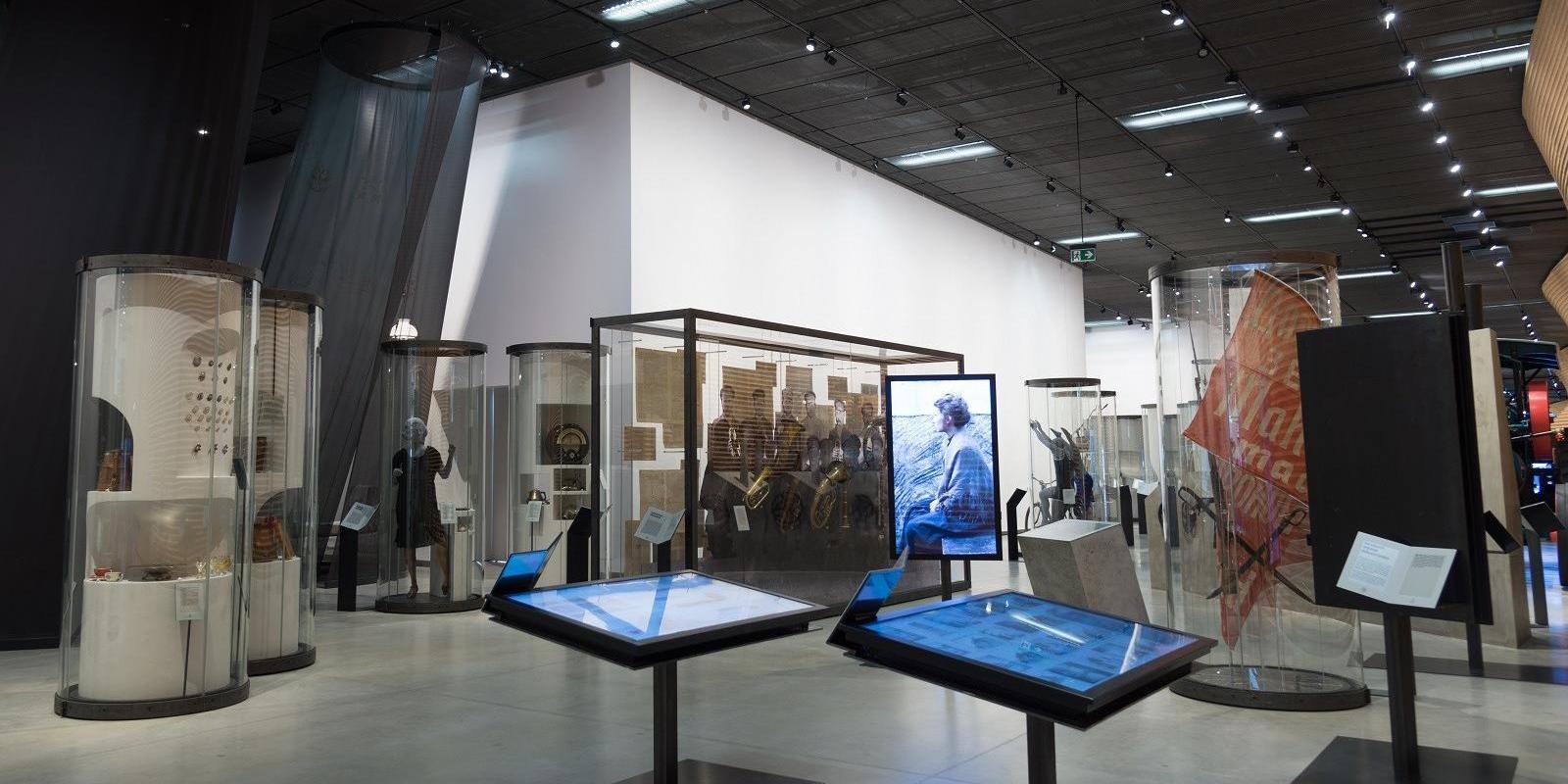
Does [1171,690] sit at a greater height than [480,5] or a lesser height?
lesser

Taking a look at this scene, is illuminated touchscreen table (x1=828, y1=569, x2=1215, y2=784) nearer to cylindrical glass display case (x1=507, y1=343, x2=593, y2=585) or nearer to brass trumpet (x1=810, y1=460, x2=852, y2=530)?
brass trumpet (x1=810, y1=460, x2=852, y2=530)

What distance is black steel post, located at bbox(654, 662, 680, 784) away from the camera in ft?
10.1

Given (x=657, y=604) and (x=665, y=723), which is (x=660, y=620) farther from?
(x=665, y=723)

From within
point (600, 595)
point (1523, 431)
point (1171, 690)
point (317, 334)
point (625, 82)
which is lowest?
point (1171, 690)

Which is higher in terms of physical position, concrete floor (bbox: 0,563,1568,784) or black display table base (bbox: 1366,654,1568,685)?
concrete floor (bbox: 0,563,1568,784)

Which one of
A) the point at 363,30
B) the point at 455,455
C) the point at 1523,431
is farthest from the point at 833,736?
→ the point at 363,30

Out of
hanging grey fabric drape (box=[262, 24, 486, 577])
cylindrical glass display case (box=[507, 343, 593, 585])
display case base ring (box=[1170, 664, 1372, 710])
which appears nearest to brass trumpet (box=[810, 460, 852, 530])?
cylindrical glass display case (box=[507, 343, 593, 585])

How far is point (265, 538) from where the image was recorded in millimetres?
5918

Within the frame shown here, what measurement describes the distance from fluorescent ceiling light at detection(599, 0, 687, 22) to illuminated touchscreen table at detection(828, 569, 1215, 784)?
7.48 metres

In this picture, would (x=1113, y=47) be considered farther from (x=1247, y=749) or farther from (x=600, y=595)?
(x=600, y=595)

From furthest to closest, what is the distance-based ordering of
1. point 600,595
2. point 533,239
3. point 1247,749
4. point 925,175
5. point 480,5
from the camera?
point 925,175 → point 533,239 → point 480,5 → point 1247,749 → point 600,595

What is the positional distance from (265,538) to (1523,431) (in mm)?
9227

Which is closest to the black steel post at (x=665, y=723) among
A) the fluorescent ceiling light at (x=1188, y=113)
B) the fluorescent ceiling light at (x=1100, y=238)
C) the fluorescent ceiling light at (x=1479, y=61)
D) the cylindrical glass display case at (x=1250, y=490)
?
the cylindrical glass display case at (x=1250, y=490)

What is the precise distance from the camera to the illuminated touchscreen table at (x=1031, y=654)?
84.0 inches
